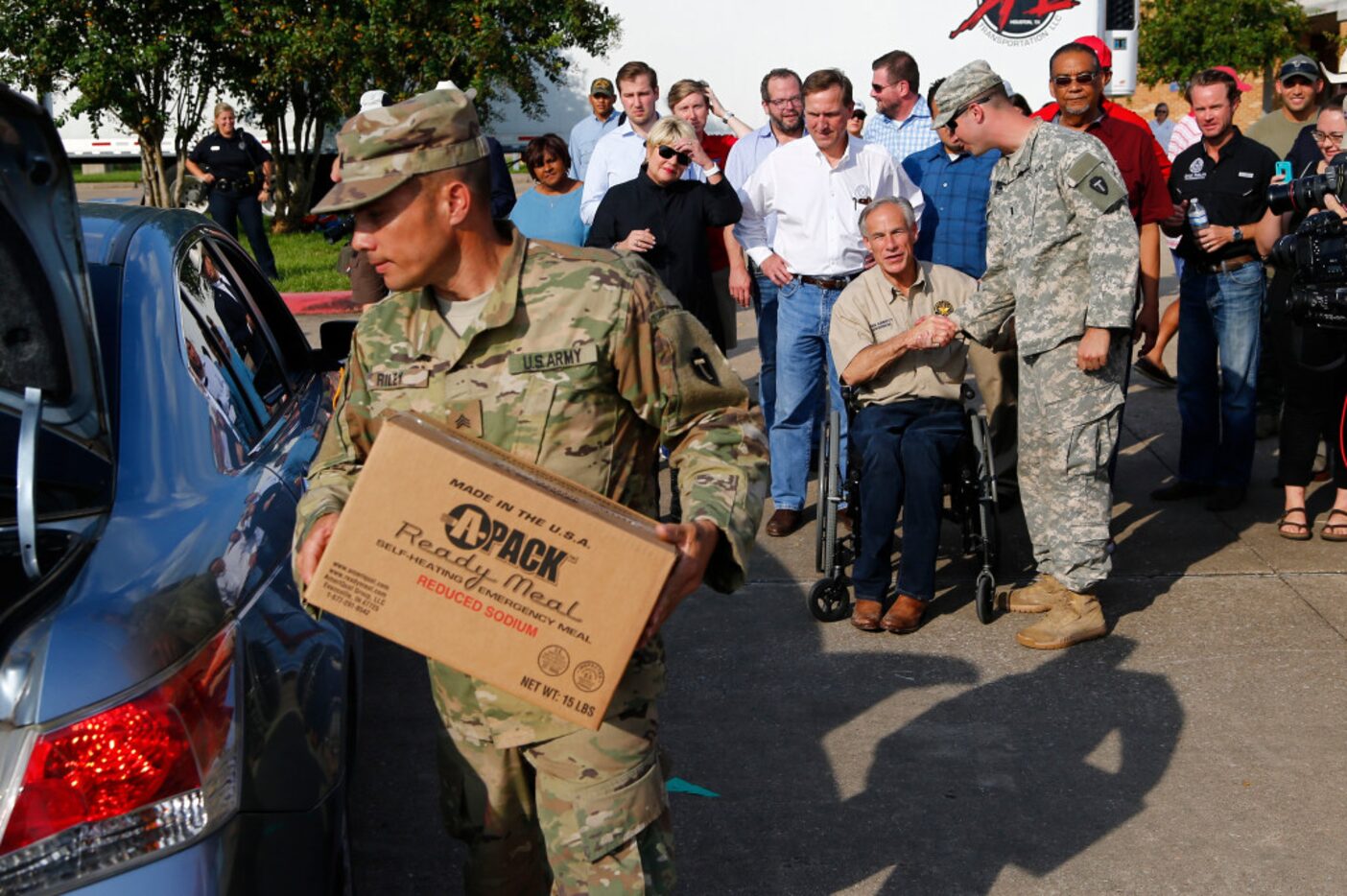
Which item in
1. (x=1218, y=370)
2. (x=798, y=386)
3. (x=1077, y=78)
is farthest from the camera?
(x=1218, y=370)

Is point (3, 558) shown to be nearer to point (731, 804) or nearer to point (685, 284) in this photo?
point (731, 804)

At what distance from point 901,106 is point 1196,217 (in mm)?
2373

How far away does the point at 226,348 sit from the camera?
146 inches

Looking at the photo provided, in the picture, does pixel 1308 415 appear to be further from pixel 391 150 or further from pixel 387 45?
pixel 387 45

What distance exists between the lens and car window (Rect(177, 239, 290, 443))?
340 centimetres

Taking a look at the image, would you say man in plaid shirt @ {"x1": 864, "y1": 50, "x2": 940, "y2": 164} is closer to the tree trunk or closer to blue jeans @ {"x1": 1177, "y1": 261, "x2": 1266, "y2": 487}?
blue jeans @ {"x1": 1177, "y1": 261, "x2": 1266, "y2": 487}

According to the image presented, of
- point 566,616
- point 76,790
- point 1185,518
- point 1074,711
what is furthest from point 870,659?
point 76,790

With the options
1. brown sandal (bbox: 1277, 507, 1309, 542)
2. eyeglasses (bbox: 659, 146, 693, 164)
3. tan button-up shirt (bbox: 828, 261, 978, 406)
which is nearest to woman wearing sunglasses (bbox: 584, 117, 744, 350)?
eyeglasses (bbox: 659, 146, 693, 164)

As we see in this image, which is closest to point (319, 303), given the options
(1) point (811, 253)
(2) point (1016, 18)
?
(1) point (811, 253)

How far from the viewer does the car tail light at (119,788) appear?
2.23 meters

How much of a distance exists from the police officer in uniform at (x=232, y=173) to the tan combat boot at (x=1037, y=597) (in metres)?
11.0

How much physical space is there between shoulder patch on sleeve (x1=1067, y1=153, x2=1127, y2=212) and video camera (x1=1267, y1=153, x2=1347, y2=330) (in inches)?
42.1

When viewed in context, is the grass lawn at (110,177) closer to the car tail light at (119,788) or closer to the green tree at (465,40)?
the green tree at (465,40)

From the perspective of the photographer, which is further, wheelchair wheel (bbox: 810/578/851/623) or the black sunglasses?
wheelchair wheel (bbox: 810/578/851/623)
